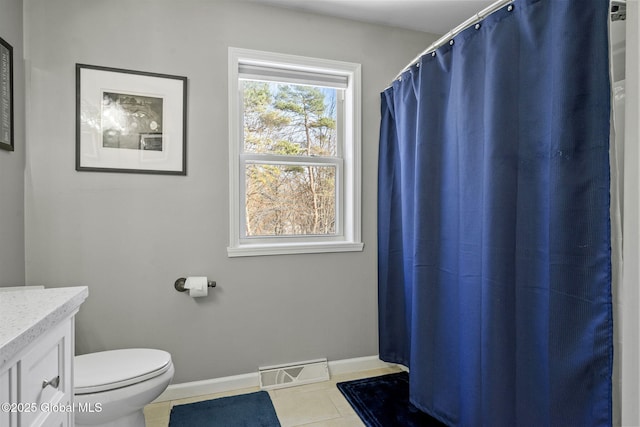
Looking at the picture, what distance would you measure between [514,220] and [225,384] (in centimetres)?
184

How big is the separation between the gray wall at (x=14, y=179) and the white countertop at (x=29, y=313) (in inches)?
36.2

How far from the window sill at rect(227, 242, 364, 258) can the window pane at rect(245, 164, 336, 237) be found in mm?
125

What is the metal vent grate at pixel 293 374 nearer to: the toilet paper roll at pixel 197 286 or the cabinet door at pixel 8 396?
the toilet paper roll at pixel 197 286

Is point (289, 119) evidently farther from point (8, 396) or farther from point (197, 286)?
point (8, 396)

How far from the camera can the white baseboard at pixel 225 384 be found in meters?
2.02

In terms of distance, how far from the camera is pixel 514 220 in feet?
4.32

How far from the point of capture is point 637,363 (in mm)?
979

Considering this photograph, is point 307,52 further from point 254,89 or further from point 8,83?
point 8,83

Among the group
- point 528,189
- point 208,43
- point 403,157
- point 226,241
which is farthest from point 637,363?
point 208,43

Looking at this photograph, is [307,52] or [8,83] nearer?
[8,83]

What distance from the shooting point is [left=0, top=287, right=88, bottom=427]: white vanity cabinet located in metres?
0.66

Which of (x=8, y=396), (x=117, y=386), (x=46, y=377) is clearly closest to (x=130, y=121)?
(x=117, y=386)

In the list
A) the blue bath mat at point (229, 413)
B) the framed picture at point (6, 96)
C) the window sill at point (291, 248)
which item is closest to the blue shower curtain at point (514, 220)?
the window sill at point (291, 248)

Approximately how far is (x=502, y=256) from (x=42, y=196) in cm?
224
